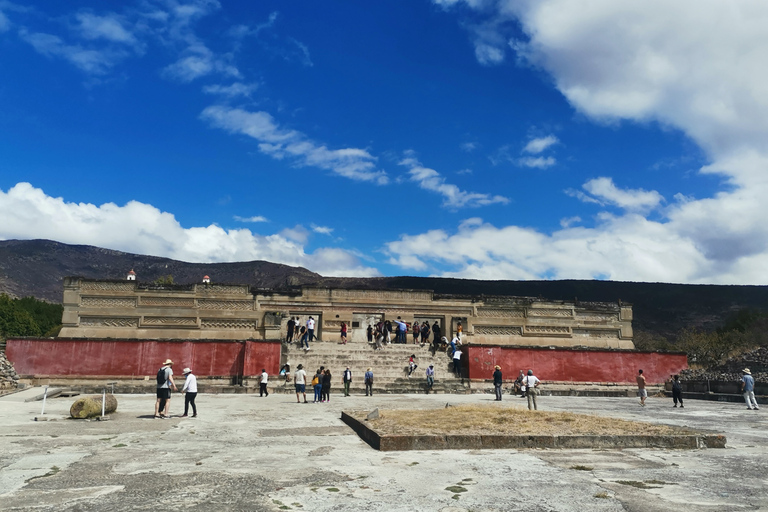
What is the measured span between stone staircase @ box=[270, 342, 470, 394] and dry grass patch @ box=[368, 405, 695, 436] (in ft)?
35.7

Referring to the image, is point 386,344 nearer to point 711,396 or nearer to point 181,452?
point 711,396

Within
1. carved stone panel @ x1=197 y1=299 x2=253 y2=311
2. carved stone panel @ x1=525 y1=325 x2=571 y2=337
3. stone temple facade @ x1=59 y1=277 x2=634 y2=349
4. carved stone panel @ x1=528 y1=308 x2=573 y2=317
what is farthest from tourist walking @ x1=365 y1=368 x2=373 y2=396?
carved stone panel @ x1=528 y1=308 x2=573 y2=317

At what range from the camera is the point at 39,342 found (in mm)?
23047

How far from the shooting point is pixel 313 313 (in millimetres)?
31734

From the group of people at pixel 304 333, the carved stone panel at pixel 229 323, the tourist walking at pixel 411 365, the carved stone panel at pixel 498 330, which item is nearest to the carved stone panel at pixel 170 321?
the carved stone panel at pixel 229 323

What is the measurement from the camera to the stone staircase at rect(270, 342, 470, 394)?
73.9ft

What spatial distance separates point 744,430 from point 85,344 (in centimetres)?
2389

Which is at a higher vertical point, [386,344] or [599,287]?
[599,287]

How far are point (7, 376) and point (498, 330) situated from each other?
24.8 metres

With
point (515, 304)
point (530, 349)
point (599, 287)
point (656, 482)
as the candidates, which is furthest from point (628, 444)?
point (599, 287)

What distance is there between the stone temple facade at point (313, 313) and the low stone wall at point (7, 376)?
288 inches

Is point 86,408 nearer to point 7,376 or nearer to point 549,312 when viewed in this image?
point 7,376

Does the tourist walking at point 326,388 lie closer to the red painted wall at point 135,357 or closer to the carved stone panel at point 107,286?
the red painted wall at point 135,357

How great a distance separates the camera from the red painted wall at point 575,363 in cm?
2528
